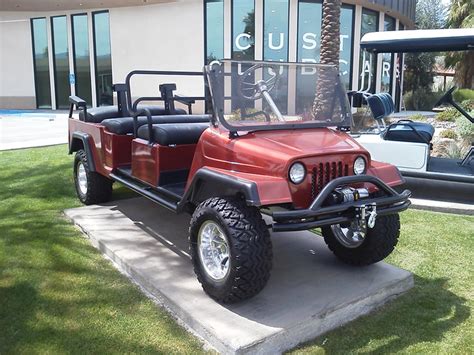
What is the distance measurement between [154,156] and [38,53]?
22592mm

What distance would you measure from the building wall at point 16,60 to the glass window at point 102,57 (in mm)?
4197

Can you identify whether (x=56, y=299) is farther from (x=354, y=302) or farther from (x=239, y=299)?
(x=354, y=302)

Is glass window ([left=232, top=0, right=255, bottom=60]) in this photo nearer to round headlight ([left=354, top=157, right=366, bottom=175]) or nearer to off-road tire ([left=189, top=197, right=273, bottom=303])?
round headlight ([left=354, top=157, right=366, bottom=175])

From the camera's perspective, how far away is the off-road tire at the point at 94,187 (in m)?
5.47

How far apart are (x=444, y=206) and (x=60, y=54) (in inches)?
854

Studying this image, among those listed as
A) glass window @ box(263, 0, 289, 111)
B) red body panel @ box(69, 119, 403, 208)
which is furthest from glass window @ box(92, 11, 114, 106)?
red body panel @ box(69, 119, 403, 208)

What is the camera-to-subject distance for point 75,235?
15.2ft

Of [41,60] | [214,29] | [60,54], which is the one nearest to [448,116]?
[214,29]

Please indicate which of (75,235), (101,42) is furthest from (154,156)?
(101,42)

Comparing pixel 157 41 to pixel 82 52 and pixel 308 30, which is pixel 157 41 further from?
pixel 308 30

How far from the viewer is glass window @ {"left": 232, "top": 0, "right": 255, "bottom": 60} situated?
18719 millimetres

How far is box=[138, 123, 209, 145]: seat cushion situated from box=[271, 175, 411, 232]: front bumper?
61.2 inches

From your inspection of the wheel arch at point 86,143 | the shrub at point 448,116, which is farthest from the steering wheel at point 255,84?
the shrub at point 448,116

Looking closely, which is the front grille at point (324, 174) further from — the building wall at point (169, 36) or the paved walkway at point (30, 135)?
the building wall at point (169, 36)
